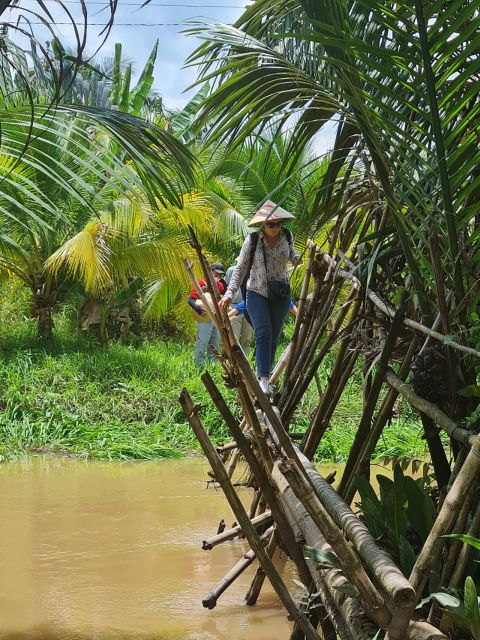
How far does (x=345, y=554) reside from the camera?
2139 millimetres

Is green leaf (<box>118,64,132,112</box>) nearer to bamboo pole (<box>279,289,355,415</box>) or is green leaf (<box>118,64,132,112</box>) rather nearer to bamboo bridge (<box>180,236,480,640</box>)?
bamboo bridge (<box>180,236,480,640</box>)

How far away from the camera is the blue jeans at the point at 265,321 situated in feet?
17.3

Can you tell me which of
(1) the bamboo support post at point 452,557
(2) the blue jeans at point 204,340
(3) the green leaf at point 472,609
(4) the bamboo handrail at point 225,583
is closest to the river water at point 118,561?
(4) the bamboo handrail at point 225,583

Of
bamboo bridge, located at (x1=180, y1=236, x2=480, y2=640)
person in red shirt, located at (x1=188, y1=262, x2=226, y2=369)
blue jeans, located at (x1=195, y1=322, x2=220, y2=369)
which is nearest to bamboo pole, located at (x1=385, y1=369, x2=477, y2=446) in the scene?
bamboo bridge, located at (x1=180, y1=236, x2=480, y2=640)

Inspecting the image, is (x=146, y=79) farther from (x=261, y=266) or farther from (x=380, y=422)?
(x=380, y=422)

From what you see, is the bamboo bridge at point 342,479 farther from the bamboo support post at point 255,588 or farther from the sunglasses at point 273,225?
the sunglasses at point 273,225

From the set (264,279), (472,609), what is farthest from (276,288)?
(472,609)

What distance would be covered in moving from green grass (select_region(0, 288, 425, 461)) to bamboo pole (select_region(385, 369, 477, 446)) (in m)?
5.54

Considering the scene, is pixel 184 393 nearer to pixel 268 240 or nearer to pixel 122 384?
pixel 268 240

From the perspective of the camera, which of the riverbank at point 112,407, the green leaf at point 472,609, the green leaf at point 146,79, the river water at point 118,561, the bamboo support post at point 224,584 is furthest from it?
the green leaf at point 146,79

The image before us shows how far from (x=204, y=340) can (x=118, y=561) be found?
5.95 m

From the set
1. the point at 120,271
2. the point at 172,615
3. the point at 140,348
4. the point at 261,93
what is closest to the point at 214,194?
the point at 120,271

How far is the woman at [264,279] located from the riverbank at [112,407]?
3.53 meters

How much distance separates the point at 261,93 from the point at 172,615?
2.59 m
